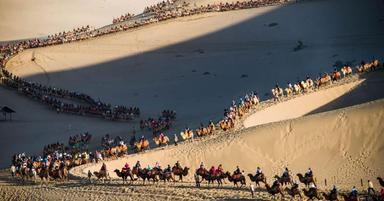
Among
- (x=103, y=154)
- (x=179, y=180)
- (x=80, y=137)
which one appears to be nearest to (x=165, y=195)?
(x=179, y=180)

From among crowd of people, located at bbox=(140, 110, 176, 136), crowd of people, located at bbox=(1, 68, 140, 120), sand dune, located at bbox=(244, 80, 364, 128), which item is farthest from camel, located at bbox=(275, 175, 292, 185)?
crowd of people, located at bbox=(1, 68, 140, 120)

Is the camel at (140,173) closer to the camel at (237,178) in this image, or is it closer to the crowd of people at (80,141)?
the camel at (237,178)

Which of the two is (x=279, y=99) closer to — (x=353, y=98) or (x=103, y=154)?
(x=353, y=98)

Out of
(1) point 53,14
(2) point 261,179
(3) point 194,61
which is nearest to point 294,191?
(2) point 261,179

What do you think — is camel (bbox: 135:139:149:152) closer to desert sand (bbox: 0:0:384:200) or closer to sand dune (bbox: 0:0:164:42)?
desert sand (bbox: 0:0:384:200)

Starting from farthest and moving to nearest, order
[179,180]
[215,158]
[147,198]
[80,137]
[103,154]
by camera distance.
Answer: [80,137] < [103,154] < [215,158] < [179,180] < [147,198]

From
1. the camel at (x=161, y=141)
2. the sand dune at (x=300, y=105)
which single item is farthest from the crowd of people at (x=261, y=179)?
the sand dune at (x=300, y=105)
